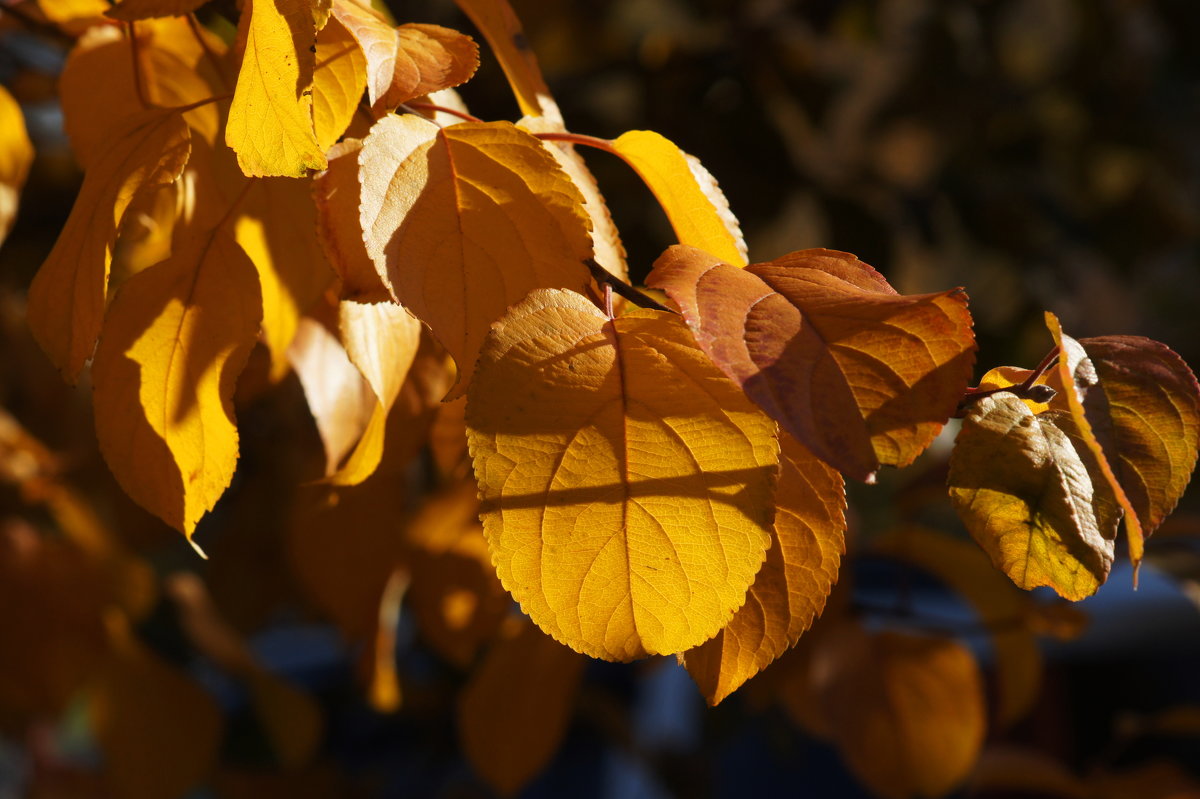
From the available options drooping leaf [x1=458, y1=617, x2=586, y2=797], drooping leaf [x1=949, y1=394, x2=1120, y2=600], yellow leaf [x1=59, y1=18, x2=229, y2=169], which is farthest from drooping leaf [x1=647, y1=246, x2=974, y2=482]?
drooping leaf [x1=458, y1=617, x2=586, y2=797]

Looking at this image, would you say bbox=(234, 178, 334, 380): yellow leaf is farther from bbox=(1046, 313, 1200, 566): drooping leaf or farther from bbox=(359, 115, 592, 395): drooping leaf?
bbox=(1046, 313, 1200, 566): drooping leaf

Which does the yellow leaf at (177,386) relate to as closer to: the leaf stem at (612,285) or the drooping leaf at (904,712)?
the leaf stem at (612,285)

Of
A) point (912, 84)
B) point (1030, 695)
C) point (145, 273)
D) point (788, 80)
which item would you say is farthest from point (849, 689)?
point (912, 84)

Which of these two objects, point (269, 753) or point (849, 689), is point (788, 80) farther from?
point (269, 753)

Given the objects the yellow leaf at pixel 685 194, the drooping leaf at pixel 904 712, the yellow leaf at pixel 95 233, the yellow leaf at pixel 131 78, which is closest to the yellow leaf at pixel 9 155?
the yellow leaf at pixel 131 78

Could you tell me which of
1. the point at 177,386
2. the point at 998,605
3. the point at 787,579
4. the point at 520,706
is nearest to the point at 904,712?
the point at 998,605

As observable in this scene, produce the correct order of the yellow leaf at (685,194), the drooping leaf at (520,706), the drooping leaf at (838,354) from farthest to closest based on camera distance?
the drooping leaf at (520,706) < the yellow leaf at (685,194) < the drooping leaf at (838,354)
